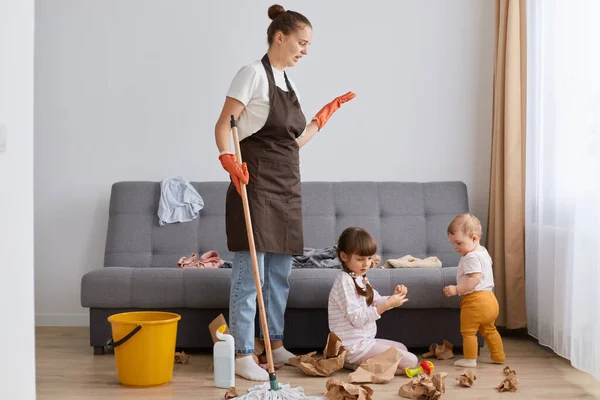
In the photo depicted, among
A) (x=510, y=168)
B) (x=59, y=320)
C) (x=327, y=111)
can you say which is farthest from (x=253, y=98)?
(x=59, y=320)

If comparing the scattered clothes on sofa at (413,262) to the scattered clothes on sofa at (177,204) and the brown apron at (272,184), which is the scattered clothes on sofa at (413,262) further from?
the scattered clothes on sofa at (177,204)

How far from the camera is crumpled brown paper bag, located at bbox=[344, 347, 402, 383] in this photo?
2.98m

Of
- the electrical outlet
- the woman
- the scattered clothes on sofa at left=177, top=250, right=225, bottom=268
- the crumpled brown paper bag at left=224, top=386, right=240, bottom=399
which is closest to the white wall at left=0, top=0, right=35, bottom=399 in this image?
the electrical outlet

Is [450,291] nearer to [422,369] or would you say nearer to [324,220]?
[422,369]

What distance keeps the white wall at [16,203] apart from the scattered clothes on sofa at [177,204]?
1.86m

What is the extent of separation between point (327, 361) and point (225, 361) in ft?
1.50

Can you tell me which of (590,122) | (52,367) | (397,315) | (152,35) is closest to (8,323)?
(52,367)

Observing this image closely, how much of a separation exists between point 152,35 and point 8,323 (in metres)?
2.65

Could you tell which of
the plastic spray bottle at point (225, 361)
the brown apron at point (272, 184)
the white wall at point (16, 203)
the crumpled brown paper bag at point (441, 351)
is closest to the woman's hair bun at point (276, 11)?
the brown apron at point (272, 184)

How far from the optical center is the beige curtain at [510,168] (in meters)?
4.01

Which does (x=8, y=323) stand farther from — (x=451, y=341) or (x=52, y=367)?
(x=451, y=341)

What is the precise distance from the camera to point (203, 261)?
3.90 metres

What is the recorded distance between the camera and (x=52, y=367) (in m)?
3.31

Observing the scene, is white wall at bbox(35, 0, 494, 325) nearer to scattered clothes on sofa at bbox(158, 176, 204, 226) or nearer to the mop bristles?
scattered clothes on sofa at bbox(158, 176, 204, 226)
